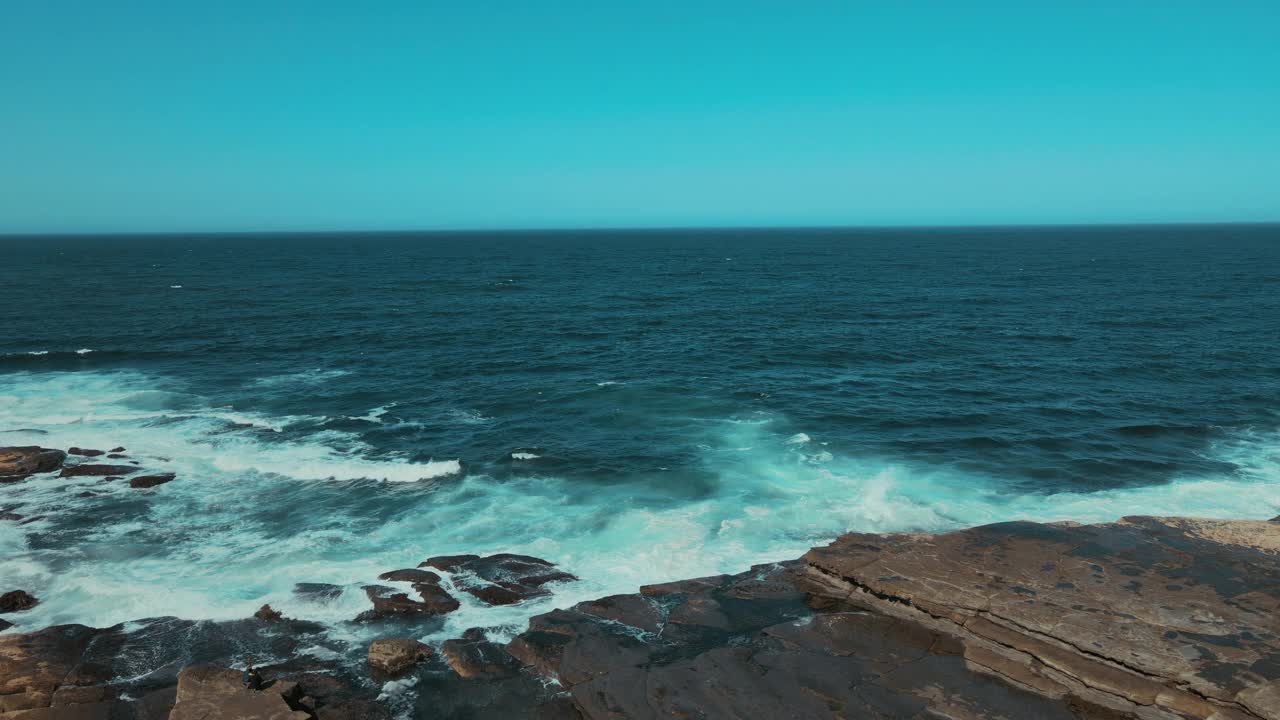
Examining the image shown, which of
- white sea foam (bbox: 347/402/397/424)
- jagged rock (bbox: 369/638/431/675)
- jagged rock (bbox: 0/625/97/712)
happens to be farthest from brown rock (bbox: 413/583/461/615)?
white sea foam (bbox: 347/402/397/424)

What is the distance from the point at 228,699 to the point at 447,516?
14.1 metres

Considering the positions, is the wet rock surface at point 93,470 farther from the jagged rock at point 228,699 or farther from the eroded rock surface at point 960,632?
the eroded rock surface at point 960,632

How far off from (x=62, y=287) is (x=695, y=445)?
11099cm

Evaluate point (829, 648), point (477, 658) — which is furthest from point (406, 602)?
point (829, 648)

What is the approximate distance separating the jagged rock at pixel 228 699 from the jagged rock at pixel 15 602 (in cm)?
941

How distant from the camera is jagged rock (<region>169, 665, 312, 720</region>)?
669 inches

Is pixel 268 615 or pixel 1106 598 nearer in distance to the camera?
pixel 1106 598

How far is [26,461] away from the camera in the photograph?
35.2 meters

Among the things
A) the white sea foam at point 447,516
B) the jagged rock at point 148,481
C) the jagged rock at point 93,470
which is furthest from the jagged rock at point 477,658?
the jagged rock at point 93,470

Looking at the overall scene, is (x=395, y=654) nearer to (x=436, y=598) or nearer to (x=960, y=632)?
(x=436, y=598)

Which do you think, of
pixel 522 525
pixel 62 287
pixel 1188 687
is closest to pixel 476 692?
pixel 522 525

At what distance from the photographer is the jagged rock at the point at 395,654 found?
20094 mm

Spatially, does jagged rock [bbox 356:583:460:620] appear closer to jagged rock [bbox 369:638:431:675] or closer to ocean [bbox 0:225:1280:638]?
ocean [bbox 0:225:1280:638]

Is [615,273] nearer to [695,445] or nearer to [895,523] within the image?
[695,445]
